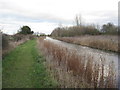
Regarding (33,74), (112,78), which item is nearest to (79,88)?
(112,78)

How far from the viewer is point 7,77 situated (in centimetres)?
613

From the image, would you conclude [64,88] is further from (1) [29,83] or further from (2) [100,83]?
(1) [29,83]

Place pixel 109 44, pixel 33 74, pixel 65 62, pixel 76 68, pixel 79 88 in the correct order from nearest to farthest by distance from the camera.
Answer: pixel 79 88
pixel 76 68
pixel 33 74
pixel 65 62
pixel 109 44

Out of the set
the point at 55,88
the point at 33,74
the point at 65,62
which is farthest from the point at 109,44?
the point at 55,88

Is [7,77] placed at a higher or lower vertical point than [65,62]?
lower

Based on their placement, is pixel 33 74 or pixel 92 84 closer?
pixel 92 84

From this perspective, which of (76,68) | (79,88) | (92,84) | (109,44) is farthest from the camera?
(109,44)

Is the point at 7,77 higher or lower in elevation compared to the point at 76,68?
lower

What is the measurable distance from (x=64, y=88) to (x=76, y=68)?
1514mm

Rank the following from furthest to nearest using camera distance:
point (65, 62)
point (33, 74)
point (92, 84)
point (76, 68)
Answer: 1. point (65, 62)
2. point (33, 74)
3. point (76, 68)
4. point (92, 84)

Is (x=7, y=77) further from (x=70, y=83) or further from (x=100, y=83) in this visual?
(x=100, y=83)

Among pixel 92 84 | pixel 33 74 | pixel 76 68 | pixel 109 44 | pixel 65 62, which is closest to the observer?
pixel 92 84

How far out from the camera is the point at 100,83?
4.57 metres

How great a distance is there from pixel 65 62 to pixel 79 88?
8.73 feet
